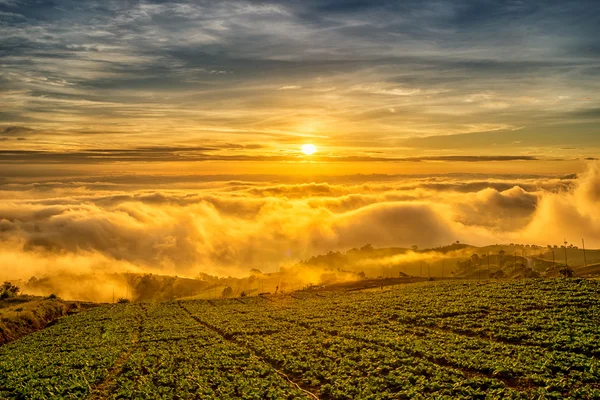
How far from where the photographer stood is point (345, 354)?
44.5 metres

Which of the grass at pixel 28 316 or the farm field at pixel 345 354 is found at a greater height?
the farm field at pixel 345 354

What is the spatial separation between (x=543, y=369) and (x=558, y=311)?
30371 millimetres

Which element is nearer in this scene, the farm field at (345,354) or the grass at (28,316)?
the farm field at (345,354)

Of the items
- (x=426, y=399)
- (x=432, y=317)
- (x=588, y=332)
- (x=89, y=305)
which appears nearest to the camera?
(x=426, y=399)

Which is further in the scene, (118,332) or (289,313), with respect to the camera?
(289,313)

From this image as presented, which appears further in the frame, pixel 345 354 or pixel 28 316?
pixel 28 316

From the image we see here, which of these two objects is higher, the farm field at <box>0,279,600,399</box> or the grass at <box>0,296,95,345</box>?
the farm field at <box>0,279,600,399</box>

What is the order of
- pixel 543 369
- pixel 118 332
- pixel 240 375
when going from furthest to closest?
1. pixel 118 332
2. pixel 240 375
3. pixel 543 369

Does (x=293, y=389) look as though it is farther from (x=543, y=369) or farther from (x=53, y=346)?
(x=53, y=346)

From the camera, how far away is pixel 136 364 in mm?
46062

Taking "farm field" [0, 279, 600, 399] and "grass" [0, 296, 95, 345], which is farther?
"grass" [0, 296, 95, 345]

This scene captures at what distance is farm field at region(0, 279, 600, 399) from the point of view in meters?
33.2

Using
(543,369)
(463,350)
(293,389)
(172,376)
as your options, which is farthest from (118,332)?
(543,369)

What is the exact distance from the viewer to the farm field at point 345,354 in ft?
109
